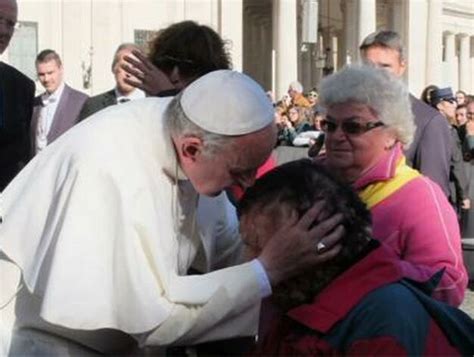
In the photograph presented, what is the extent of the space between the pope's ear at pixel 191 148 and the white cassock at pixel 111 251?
0.06m

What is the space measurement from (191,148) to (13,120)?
3.46m

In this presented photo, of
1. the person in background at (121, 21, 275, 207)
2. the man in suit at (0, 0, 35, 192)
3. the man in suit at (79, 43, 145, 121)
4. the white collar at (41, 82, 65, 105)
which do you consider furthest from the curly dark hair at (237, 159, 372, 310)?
Result: the white collar at (41, 82, 65, 105)

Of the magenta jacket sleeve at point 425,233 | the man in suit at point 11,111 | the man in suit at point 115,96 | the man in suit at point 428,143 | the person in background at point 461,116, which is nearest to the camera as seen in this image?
the magenta jacket sleeve at point 425,233

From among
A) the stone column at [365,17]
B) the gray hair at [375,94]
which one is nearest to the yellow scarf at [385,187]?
the gray hair at [375,94]

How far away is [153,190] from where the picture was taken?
2.43 m

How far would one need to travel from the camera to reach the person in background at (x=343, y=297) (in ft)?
6.77

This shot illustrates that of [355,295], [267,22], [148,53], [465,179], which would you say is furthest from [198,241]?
[267,22]

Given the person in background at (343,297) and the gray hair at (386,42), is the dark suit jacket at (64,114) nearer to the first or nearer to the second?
the gray hair at (386,42)

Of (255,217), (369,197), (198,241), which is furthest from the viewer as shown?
(369,197)

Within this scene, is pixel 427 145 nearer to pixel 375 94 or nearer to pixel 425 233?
pixel 375 94

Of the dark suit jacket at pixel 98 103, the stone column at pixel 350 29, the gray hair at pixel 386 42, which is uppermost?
the stone column at pixel 350 29

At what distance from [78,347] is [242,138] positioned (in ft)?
2.29

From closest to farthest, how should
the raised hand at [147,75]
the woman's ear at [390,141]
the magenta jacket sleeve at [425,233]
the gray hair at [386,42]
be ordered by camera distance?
the magenta jacket sleeve at [425,233]
the woman's ear at [390,141]
the raised hand at [147,75]
the gray hair at [386,42]

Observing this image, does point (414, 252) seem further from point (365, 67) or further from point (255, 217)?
point (255, 217)
